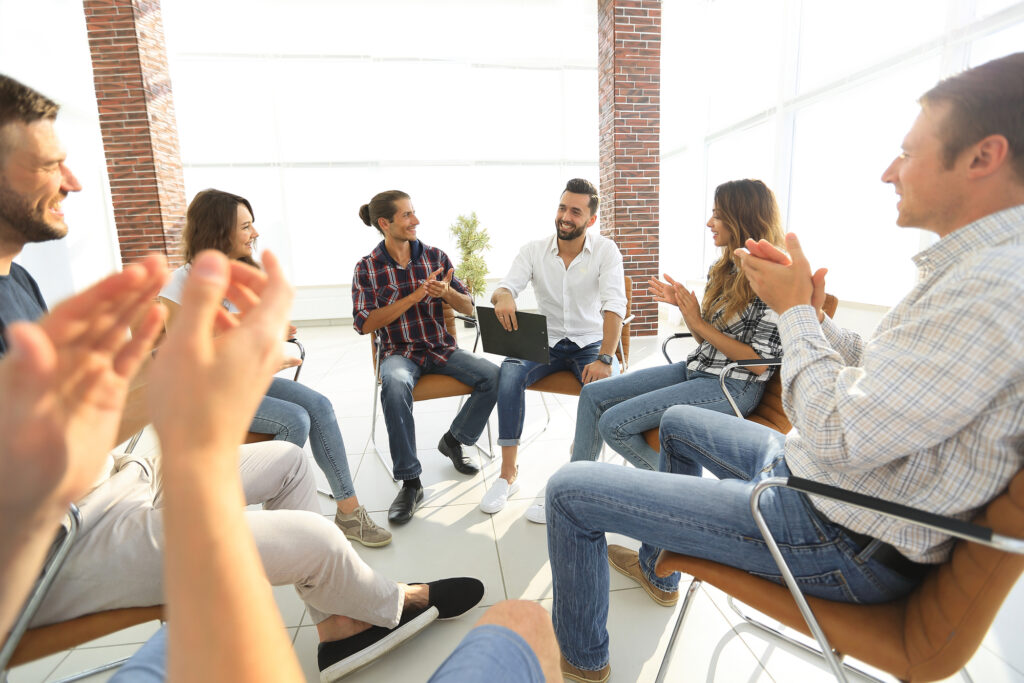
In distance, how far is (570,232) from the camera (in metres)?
2.74

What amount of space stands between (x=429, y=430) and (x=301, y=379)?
6.54 ft

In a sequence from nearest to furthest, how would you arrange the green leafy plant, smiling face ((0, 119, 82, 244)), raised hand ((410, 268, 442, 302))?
smiling face ((0, 119, 82, 244)) < raised hand ((410, 268, 442, 302)) < the green leafy plant

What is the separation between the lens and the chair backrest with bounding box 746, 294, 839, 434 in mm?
1898

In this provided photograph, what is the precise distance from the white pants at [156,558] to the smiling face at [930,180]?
146cm

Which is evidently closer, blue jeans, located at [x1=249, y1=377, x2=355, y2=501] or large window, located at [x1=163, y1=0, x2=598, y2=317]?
blue jeans, located at [x1=249, y1=377, x2=355, y2=501]

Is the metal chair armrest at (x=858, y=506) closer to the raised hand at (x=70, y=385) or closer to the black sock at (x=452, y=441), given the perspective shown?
the raised hand at (x=70, y=385)

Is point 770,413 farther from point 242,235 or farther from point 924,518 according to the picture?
point 242,235

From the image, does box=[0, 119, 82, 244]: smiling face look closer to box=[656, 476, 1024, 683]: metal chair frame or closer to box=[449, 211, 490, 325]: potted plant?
box=[656, 476, 1024, 683]: metal chair frame

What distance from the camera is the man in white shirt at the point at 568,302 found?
2.45 meters

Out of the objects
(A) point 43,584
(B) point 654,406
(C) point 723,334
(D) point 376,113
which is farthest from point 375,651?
(D) point 376,113

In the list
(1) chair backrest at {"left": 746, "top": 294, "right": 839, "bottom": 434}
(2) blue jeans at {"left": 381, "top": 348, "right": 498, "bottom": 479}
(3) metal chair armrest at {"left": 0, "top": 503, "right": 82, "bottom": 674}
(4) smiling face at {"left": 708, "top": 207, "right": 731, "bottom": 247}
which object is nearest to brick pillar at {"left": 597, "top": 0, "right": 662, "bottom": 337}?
(2) blue jeans at {"left": 381, "top": 348, "right": 498, "bottom": 479}

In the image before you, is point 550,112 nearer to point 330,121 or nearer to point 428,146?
point 428,146

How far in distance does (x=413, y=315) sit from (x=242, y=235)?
2.81ft

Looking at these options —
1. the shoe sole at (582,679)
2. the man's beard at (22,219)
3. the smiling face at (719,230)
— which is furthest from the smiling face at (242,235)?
the shoe sole at (582,679)
